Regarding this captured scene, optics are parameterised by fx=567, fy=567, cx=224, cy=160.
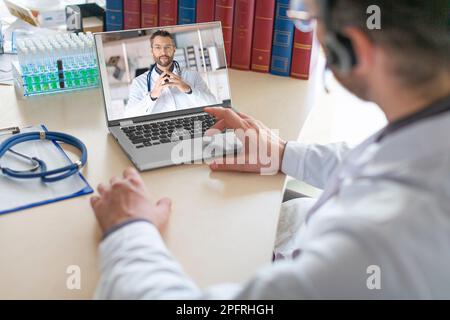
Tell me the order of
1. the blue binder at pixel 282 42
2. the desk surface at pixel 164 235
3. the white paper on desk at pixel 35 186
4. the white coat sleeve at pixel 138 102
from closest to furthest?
Answer: the desk surface at pixel 164 235 → the white paper on desk at pixel 35 186 → the white coat sleeve at pixel 138 102 → the blue binder at pixel 282 42

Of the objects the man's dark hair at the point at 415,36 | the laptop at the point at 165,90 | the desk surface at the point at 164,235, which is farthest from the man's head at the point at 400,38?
the laptop at the point at 165,90

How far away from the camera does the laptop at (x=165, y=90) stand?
1215 millimetres

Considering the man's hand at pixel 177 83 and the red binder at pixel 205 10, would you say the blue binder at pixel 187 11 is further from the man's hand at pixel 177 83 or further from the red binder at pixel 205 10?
the man's hand at pixel 177 83

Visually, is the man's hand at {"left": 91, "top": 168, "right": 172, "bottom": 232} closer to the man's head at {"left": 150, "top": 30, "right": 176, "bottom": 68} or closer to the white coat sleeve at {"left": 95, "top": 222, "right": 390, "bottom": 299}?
the white coat sleeve at {"left": 95, "top": 222, "right": 390, "bottom": 299}

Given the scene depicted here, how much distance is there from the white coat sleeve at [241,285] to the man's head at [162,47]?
1.64 ft

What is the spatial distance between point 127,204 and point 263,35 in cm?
87

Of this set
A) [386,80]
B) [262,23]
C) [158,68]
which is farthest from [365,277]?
[262,23]

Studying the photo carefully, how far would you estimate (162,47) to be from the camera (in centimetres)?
128

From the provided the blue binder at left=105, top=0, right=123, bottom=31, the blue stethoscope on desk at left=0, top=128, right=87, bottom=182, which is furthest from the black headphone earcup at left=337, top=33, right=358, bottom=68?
the blue binder at left=105, top=0, right=123, bottom=31

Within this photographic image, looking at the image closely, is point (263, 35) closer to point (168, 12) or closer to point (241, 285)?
point (168, 12)

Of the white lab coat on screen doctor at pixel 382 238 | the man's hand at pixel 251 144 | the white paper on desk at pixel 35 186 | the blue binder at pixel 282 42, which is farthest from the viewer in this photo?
the blue binder at pixel 282 42

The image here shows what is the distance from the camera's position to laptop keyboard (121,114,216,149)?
1225mm

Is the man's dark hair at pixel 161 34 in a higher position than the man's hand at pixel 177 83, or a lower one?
higher
